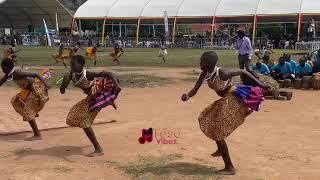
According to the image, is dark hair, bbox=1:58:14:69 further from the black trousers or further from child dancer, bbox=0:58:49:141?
the black trousers

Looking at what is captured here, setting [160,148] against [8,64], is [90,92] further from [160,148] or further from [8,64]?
[8,64]

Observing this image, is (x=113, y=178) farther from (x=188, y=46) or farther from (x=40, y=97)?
(x=188, y=46)

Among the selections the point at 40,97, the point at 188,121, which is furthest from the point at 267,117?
the point at 40,97

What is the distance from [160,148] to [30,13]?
54.7 m

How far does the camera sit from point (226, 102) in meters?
6.22

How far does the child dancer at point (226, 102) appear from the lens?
615 centimetres

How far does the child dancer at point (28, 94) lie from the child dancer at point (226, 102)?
2.95 m

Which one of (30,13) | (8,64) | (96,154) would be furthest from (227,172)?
(30,13)

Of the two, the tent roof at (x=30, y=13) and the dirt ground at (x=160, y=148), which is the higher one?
the tent roof at (x=30, y=13)

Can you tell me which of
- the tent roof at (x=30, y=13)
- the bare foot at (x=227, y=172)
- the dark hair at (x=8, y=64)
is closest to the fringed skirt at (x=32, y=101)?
the dark hair at (x=8, y=64)

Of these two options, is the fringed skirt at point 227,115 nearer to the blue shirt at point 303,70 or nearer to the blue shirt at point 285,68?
the blue shirt at point 285,68

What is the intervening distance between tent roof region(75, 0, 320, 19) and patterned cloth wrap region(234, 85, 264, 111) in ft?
116

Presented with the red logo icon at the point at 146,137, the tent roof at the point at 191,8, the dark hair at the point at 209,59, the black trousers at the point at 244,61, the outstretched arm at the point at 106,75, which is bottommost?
the red logo icon at the point at 146,137

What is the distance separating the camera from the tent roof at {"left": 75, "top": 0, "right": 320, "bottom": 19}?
40812 mm
